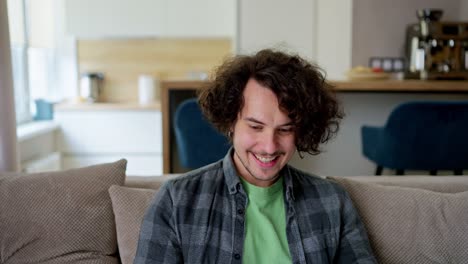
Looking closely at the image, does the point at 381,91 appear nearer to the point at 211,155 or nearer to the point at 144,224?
the point at 211,155

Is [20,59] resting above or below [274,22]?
below

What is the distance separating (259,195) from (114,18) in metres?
3.85

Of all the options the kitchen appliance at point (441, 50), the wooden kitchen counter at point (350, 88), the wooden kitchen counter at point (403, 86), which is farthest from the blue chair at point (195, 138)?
the kitchen appliance at point (441, 50)

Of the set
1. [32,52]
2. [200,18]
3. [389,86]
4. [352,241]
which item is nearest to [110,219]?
[352,241]

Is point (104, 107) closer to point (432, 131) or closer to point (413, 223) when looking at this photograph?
point (432, 131)

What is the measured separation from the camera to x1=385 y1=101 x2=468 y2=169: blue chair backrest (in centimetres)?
279

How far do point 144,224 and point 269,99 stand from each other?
0.46m

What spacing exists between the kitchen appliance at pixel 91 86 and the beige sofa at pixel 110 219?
10.5 ft

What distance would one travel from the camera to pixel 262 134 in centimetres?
142

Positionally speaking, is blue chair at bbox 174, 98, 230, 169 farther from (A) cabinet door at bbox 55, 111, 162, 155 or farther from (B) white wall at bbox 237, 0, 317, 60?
(A) cabinet door at bbox 55, 111, 162, 155

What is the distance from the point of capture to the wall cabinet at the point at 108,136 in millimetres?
4684

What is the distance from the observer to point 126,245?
1716 mm

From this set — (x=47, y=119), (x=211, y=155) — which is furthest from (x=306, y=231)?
(x=47, y=119)

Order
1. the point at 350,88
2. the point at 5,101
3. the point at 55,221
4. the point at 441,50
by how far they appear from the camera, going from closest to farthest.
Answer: the point at 55,221 < the point at 5,101 < the point at 350,88 < the point at 441,50
